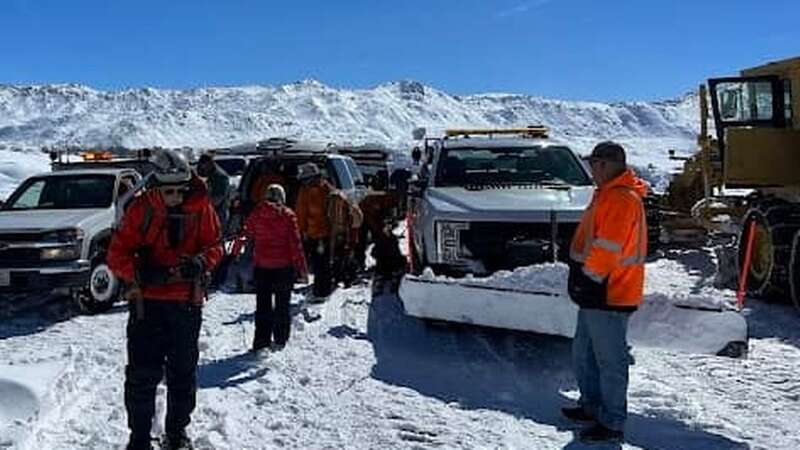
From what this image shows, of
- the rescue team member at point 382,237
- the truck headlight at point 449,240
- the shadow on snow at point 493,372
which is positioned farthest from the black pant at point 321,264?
the truck headlight at point 449,240

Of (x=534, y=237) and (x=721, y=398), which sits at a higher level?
(x=534, y=237)

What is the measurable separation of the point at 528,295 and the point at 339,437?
2.23 meters

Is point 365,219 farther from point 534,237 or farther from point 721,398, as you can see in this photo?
point 721,398

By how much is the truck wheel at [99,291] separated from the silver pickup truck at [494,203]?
3320mm

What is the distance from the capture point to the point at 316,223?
11188 mm

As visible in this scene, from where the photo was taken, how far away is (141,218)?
5363mm

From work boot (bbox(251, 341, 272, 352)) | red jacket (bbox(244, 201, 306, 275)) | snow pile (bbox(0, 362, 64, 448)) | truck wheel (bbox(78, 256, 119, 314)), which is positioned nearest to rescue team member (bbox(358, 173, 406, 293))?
red jacket (bbox(244, 201, 306, 275))

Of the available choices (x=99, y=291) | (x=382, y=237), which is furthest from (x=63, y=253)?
(x=382, y=237)

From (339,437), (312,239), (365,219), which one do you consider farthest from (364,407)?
(365,219)

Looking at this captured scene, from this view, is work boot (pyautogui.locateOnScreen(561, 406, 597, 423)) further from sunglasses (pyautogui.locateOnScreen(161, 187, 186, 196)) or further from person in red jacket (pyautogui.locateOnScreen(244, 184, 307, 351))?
person in red jacket (pyautogui.locateOnScreen(244, 184, 307, 351))

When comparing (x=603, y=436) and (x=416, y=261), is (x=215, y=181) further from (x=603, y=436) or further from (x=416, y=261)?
(x=603, y=436)

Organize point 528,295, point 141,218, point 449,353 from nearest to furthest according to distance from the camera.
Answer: point 141,218
point 528,295
point 449,353

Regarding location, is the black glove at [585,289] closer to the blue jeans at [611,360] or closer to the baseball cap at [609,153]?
the blue jeans at [611,360]

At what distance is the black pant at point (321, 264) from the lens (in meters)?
11.3
